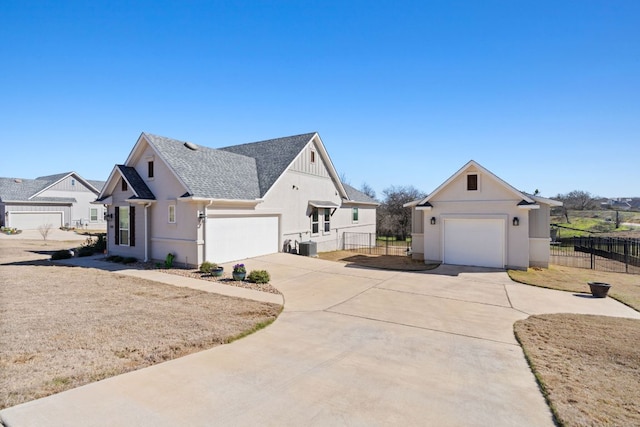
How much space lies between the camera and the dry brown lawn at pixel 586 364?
169 inches

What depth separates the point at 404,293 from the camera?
11.0 metres

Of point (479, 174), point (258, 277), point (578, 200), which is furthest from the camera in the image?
point (578, 200)

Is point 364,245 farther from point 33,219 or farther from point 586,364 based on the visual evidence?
point 33,219

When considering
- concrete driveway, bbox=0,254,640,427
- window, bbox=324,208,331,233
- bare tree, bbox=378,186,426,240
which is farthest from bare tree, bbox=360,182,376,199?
concrete driveway, bbox=0,254,640,427

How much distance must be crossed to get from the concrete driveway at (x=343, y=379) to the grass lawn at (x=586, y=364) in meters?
0.27

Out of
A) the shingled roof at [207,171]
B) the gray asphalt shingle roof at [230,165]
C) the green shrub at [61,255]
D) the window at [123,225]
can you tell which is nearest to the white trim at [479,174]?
the gray asphalt shingle roof at [230,165]

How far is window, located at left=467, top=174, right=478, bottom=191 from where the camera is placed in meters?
16.2

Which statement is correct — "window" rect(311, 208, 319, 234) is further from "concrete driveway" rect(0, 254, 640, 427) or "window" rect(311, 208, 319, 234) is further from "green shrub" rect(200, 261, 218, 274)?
"concrete driveway" rect(0, 254, 640, 427)

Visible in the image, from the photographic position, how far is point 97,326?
7.42 m

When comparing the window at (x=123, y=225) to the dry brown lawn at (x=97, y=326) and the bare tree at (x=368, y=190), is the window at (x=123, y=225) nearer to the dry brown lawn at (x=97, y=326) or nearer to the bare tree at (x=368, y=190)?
the dry brown lawn at (x=97, y=326)

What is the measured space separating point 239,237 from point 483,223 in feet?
39.9

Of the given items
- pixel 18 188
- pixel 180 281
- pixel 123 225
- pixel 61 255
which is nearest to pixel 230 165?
pixel 123 225

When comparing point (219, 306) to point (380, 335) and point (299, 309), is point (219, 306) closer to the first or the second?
point (299, 309)

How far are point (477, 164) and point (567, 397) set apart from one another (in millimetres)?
12974
